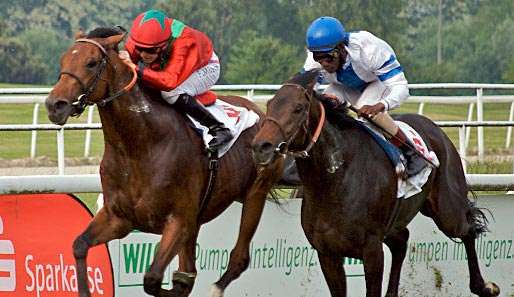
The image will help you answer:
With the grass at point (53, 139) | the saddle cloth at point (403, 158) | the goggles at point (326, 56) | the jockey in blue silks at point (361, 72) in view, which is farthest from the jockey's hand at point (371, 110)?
the grass at point (53, 139)

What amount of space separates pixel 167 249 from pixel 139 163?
0.46 m

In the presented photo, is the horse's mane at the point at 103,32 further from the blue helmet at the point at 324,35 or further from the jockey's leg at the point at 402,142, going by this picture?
the jockey's leg at the point at 402,142

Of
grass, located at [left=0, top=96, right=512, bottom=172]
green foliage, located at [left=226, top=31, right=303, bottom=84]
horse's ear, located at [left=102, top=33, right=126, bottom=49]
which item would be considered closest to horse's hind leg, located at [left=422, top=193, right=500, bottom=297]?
horse's ear, located at [left=102, top=33, right=126, bottom=49]

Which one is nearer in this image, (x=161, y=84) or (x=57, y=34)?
(x=161, y=84)

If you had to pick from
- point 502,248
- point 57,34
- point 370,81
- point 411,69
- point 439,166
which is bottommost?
point 57,34

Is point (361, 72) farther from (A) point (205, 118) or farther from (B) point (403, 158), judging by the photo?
(A) point (205, 118)

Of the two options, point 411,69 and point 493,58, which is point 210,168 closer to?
point 411,69

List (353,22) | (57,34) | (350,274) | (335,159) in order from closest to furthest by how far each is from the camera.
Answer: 1. (335,159)
2. (350,274)
3. (353,22)
4. (57,34)

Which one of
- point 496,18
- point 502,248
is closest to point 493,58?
point 496,18

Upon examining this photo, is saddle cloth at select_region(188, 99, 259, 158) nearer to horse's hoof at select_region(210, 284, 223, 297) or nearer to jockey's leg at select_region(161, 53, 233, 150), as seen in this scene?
jockey's leg at select_region(161, 53, 233, 150)

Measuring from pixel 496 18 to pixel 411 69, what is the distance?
629 inches

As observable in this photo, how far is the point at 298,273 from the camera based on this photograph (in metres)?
7.81

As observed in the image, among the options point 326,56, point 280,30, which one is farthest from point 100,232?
point 280,30

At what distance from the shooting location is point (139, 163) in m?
6.44
